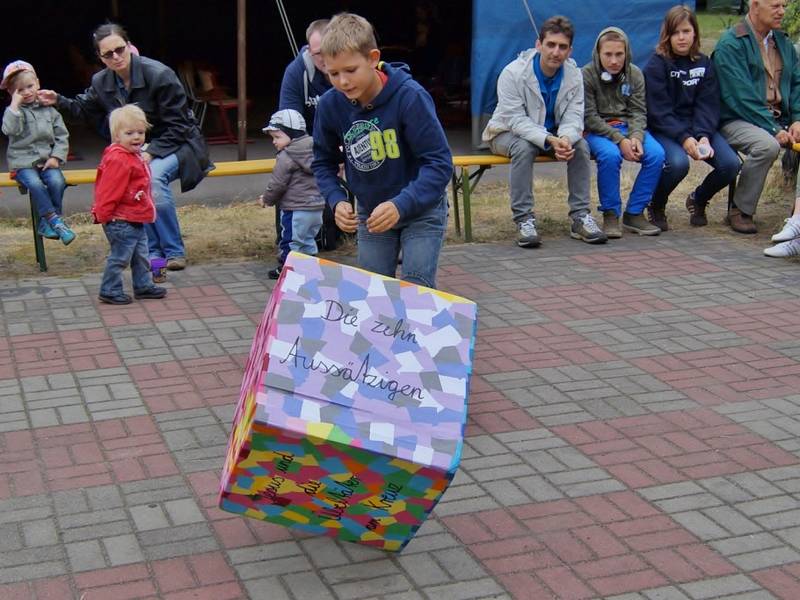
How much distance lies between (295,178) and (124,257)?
1.16m

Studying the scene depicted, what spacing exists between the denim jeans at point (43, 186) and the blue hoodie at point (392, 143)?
302 cm

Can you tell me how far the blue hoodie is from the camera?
4.61 meters

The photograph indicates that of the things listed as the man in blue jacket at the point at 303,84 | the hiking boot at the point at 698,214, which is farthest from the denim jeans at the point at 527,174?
the man in blue jacket at the point at 303,84

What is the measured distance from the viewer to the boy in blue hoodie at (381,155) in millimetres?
4355

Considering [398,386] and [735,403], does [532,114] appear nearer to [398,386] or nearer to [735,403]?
[735,403]

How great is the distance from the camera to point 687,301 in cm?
681

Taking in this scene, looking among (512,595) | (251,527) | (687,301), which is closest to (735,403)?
(687,301)

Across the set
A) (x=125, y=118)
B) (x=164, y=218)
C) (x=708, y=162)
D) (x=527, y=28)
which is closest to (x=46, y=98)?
(x=164, y=218)

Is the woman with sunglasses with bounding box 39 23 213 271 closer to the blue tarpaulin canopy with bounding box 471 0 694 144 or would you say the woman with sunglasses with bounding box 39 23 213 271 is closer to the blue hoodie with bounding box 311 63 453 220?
the blue hoodie with bounding box 311 63 453 220

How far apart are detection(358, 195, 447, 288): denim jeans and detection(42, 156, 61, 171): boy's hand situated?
309cm

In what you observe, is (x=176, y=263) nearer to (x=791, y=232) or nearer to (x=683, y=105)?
(x=683, y=105)

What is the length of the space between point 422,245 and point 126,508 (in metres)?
1.61

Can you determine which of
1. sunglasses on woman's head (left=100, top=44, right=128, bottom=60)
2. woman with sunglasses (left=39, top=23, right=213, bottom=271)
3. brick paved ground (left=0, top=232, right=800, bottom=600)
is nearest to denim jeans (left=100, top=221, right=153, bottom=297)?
brick paved ground (left=0, top=232, right=800, bottom=600)

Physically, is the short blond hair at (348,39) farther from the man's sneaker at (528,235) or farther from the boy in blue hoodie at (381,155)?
the man's sneaker at (528,235)
